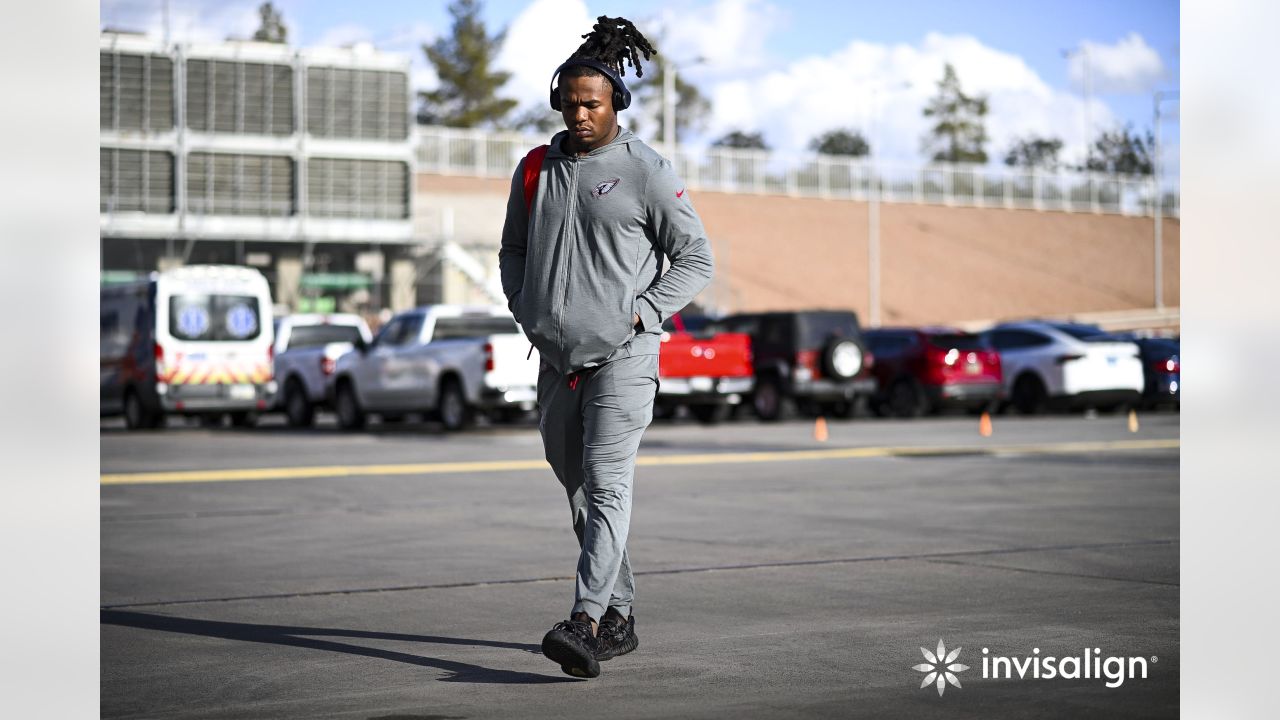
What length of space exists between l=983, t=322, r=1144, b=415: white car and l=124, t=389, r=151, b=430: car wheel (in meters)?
13.5

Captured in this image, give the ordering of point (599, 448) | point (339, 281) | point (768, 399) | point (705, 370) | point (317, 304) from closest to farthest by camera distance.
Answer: point (599, 448) < point (705, 370) < point (768, 399) < point (317, 304) < point (339, 281)

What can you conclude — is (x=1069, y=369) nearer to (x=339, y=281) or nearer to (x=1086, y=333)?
(x=1086, y=333)

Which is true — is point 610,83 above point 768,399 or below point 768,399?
above

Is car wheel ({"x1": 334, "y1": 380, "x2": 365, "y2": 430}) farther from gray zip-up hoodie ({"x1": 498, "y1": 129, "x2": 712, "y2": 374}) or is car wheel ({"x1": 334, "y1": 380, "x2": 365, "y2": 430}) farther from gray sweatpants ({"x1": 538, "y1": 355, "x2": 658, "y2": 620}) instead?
gray zip-up hoodie ({"x1": 498, "y1": 129, "x2": 712, "y2": 374})

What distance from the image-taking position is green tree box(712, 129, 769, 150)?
118688 mm

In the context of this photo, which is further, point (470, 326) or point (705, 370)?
point (705, 370)

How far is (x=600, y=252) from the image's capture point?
253 inches

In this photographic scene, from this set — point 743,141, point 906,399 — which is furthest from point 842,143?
point 906,399

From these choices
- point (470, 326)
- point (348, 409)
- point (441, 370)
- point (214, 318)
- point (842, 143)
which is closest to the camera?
point (441, 370)

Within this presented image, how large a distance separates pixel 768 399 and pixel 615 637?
22.7 metres

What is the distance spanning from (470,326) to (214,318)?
444 centimetres

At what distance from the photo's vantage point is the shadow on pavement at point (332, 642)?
638cm

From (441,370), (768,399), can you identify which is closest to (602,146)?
(441,370)

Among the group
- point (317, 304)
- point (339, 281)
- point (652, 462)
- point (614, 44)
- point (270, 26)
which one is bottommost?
point (652, 462)
